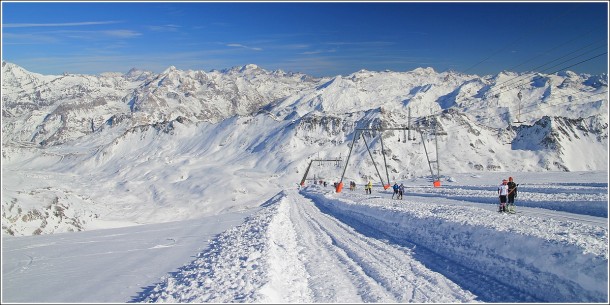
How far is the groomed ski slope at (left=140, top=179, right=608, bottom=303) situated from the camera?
11203 millimetres

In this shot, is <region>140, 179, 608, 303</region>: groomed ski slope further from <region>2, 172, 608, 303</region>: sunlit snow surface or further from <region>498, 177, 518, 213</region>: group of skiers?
<region>498, 177, 518, 213</region>: group of skiers

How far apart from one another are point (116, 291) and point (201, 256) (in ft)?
15.4

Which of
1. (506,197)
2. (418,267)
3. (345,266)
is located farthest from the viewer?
(506,197)

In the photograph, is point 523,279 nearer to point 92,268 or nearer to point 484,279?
point 484,279

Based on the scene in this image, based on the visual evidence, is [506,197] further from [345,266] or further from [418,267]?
[345,266]

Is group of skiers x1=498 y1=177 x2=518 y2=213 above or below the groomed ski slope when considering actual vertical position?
above


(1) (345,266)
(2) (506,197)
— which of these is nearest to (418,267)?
(1) (345,266)

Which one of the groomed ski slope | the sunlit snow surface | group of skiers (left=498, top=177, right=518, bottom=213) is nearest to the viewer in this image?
the groomed ski slope

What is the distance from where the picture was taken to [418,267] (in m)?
14.0

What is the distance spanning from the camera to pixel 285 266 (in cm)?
1446

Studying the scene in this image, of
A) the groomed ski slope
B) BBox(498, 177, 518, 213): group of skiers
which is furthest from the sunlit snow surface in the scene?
BBox(498, 177, 518, 213): group of skiers

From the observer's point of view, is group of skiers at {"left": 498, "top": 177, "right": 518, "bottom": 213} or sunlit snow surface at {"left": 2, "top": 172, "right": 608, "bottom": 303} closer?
sunlit snow surface at {"left": 2, "top": 172, "right": 608, "bottom": 303}

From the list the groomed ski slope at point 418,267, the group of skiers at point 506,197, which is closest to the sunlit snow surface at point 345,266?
the groomed ski slope at point 418,267

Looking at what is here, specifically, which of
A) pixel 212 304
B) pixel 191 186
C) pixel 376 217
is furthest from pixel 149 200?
pixel 212 304
